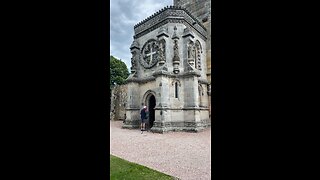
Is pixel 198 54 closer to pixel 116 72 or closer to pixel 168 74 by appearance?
pixel 168 74

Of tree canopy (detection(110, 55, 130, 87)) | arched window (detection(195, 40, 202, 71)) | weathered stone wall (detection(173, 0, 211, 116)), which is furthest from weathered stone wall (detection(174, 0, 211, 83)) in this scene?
tree canopy (detection(110, 55, 130, 87))

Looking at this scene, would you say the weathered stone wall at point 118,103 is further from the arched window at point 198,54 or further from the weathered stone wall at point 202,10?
the weathered stone wall at point 202,10

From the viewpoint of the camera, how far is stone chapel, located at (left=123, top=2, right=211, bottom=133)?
12625 millimetres

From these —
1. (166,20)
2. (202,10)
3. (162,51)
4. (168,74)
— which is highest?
(202,10)

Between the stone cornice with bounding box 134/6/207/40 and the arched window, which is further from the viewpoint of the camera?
the arched window

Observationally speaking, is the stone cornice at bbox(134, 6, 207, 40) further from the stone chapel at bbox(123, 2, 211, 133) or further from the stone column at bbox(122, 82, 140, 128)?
the stone column at bbox(122, 82, 140, 128)

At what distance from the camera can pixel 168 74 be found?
12867 mm

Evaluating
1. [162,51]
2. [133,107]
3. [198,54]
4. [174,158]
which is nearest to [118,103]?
[133,107]

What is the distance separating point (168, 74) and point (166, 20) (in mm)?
4105

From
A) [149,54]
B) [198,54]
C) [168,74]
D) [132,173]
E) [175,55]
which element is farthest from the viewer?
[198,54]
